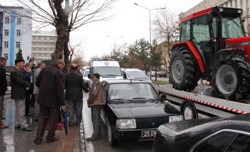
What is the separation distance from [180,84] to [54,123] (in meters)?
4.46

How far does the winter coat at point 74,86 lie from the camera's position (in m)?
8.12

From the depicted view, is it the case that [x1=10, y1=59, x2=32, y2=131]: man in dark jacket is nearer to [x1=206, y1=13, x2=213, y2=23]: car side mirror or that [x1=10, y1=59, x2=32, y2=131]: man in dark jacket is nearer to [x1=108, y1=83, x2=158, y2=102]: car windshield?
[x1=108, y1=83, x2=158, y2=102]: car windshield

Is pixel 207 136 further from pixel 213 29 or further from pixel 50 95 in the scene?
pixel 213 29

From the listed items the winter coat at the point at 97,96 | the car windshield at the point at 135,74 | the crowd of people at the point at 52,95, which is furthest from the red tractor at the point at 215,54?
the car windshield at the point at 135,74

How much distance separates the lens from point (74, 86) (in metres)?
8.15

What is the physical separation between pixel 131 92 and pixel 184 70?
92.6 inches

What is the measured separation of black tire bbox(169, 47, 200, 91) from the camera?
28.9ft

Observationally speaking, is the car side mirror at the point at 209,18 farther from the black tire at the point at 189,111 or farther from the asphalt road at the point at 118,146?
the asphalt road at the point at 118,146

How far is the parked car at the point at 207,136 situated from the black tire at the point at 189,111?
4545mm

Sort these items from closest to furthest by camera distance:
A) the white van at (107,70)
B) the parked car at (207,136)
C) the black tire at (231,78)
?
1. the parked car at (207,136)
2. the black tire at (231,78)
3. the white van at (107,70)

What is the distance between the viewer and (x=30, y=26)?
16.2 meters

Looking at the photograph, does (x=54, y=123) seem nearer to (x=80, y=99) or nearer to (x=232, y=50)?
(x=80, y=99)

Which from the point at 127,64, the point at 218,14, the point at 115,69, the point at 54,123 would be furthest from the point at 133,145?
the point at 127,64

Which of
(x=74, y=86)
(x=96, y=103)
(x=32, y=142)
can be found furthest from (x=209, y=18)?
(x=32, y=142)
